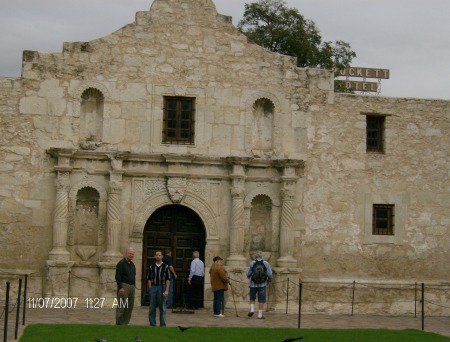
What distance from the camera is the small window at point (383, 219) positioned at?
22.4 meters

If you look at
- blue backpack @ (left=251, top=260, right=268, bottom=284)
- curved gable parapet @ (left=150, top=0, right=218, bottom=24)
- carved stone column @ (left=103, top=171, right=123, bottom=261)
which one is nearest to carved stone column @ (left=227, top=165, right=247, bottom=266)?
blue backpack @ (left=251, top=260, right=268, bottom=284)

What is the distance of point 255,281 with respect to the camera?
762 inches

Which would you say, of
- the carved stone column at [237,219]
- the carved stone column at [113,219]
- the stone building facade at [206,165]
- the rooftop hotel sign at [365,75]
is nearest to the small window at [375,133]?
the stone building facade at [206,165]

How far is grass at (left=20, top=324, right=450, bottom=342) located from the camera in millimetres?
14086

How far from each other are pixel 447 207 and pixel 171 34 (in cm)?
838

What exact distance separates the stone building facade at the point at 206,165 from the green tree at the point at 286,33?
960 cm

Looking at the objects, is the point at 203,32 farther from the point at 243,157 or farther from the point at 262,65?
the point at 243,157

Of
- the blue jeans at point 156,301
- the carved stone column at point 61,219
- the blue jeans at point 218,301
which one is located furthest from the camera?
the carved stone column at point 61,219

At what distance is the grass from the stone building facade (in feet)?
17.5

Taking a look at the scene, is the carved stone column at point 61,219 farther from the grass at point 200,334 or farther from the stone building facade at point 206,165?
the grass at point 200,334

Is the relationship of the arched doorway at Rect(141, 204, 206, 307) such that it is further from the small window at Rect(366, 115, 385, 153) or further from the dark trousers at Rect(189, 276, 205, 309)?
the small window at Rect(366, 115, 385, 153)

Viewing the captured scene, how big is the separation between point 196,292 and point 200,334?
609 centimetres

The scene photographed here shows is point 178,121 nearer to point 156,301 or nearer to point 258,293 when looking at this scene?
point 258,293

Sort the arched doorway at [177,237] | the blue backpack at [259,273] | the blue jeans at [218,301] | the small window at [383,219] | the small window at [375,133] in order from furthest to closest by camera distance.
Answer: the small window at [375,133], the small window at [383,219], the arched doorway at [177,237], the blue jeans at [218,301], the blue backpack at [259,273]
